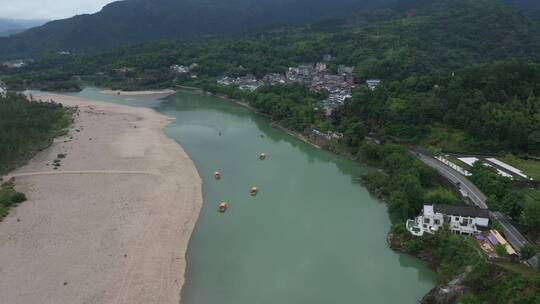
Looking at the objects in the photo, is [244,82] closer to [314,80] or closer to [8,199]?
[314,80]

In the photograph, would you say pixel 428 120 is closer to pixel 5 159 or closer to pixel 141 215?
pixel 141 215

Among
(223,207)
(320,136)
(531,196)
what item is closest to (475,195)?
(531,196)

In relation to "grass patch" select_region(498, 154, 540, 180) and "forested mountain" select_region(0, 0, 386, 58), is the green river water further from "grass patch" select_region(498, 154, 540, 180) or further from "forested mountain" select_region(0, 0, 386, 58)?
"forested mountain" select_region(0, 0, 386, 58)

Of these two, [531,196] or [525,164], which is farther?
[525,164]

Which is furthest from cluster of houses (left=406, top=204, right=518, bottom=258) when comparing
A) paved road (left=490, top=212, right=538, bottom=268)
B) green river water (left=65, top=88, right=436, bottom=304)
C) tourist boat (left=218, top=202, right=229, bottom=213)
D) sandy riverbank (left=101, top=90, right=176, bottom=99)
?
sandy riverbank (left=101, top=90, right=176, bottom=99)

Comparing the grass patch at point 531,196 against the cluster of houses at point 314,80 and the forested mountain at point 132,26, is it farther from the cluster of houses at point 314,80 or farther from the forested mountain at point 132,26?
the forested mountain at point 132,26
